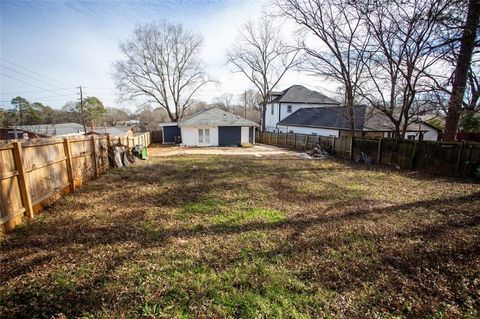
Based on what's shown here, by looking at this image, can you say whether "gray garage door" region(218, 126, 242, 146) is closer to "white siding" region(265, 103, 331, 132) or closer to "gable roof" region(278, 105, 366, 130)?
"gable roof" region(278, 105, 366, 130)

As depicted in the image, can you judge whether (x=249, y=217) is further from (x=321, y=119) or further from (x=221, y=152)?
(x=321, y=119)

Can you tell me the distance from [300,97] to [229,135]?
14.7 m

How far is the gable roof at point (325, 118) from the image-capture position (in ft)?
64.4

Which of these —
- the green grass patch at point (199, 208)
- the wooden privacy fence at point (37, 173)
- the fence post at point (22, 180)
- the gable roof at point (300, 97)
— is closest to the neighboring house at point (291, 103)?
the gable roof at point (300, 97)

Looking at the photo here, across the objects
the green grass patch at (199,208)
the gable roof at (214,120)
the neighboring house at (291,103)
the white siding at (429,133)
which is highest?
the neighboring house at (291,103)

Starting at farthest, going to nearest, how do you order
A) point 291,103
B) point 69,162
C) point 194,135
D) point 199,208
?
point 291,103, point 194,135, point 69,162, point 199,208

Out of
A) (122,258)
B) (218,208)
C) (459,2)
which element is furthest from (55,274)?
(459,2)

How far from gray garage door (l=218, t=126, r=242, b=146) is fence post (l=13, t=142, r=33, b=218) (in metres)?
18.1

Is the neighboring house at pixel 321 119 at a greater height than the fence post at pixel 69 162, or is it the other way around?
the neighboring house at pixel 321 119

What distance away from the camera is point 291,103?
102 feet

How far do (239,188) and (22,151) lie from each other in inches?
208

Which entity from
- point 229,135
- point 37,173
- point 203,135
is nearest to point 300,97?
point 229,135

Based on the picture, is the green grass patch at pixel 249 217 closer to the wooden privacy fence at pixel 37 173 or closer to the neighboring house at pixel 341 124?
the wooden privacy fence at pixel 37 173

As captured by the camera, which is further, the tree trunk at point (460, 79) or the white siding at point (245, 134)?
the white siding at point (245, 134)
